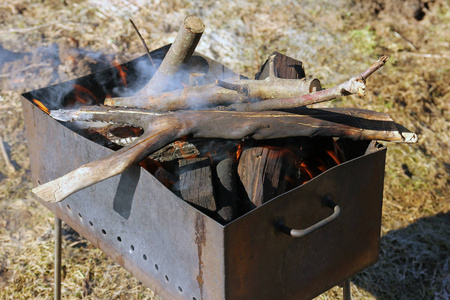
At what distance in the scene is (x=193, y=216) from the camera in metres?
1.79

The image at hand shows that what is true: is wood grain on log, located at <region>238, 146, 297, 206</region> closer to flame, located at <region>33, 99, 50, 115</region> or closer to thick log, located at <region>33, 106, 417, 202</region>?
thick log, located at <region>33, 106, 417, 202</region>

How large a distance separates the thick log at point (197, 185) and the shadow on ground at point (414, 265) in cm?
175

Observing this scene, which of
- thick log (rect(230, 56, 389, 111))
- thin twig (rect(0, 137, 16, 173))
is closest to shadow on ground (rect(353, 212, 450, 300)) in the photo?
thick log (rect(230, 56, 389, 111))

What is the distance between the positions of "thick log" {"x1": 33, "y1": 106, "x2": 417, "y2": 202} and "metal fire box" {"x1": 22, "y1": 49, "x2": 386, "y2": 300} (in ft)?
0.33

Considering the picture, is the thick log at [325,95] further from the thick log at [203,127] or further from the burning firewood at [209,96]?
the burning firewood at [209,96]

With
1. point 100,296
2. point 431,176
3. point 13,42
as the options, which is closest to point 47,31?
point 13,42

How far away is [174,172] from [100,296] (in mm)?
→ 1424

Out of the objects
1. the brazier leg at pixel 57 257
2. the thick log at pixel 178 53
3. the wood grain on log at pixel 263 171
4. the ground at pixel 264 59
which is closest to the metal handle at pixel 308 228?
the wood grain on log at pixel 263 171

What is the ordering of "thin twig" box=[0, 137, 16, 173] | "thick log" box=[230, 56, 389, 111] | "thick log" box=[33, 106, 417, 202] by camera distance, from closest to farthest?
"thick log" box=[230, 56, 389, 111]
"thick log" box=[33, 106, 417, 202]
"thin twig" box=[0, 137, 16, 173]

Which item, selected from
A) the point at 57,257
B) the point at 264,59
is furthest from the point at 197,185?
the point at 264,59

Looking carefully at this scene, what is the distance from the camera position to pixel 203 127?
208 centimetres

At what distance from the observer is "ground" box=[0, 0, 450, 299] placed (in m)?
3.37

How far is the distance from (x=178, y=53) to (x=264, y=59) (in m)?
2.48

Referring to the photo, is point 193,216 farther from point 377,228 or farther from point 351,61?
point 351,61
